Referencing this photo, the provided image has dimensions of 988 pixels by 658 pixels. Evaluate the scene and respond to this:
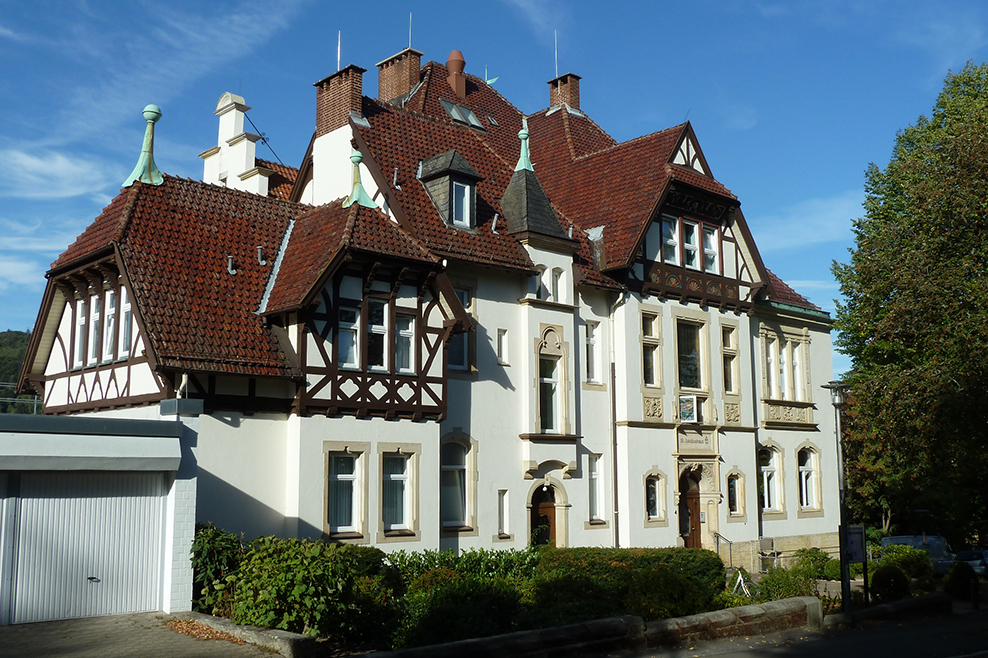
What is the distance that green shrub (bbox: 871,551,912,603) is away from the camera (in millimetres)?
19344

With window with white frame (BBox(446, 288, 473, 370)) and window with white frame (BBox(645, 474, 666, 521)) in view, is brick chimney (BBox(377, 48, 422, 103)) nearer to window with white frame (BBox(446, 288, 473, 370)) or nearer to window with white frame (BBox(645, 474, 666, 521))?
window with white frame (BBox(446, 288, 473, 370))

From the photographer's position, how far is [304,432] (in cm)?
1795

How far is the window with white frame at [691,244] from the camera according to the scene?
26.4 m

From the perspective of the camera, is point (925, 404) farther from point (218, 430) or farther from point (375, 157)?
point (218, 430)

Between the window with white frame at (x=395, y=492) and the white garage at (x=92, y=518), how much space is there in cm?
540

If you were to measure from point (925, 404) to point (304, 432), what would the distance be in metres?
13.7

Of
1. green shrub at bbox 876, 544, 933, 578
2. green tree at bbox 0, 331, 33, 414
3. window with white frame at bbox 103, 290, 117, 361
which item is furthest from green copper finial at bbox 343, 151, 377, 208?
green tree at bbox 0, 331, 33, 414

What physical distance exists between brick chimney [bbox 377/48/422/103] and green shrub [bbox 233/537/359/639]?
19.9m

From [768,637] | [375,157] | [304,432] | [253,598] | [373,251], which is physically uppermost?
[375,157]

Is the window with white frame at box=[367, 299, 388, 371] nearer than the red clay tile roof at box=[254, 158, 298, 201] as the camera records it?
Yes

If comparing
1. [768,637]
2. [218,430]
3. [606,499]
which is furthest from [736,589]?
[218,430]

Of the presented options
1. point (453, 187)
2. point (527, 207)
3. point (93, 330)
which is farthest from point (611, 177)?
point (93, 330)

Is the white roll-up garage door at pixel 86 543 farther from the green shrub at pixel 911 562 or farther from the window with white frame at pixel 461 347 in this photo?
the green shrub at pixel 911 562

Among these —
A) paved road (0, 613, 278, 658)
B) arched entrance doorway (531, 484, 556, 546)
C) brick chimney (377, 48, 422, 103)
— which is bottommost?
paved road (0, 613, 278, 658)
